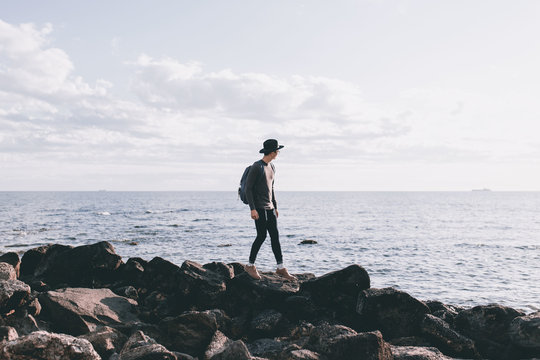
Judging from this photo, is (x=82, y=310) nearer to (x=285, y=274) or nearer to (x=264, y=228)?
(x=264, y=228)

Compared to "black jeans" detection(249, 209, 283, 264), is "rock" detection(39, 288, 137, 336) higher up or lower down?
lower down

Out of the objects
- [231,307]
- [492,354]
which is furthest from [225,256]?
[492,354]

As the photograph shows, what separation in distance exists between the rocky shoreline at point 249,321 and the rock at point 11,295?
2 cm

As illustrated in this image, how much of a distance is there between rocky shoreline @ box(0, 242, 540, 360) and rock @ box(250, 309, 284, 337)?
0.02 meters

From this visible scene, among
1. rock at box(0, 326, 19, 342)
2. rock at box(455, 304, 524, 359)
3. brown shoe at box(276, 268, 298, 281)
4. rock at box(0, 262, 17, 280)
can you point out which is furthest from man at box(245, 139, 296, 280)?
rock at box(0, 262, 17, 280)

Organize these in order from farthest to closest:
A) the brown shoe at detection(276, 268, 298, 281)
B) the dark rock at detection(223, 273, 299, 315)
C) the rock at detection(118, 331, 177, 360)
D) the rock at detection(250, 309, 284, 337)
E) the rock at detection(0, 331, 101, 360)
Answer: the brown shoe at detection(276, 268, 298, 281) → the dark rock at detection(223, 273, 299, 315) → the rock at detection(250, 309, 284, 337) → the rock at detection(118, 331, 177, 360) → the rock at detection(0, 331, 101, 360)

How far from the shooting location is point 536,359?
653cm

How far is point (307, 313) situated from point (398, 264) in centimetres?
1616

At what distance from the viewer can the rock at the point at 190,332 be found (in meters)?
6.83

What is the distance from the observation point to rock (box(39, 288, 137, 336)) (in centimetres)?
729

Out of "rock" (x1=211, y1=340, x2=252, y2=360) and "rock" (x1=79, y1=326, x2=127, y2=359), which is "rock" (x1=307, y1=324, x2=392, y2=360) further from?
"rock" (x1=79, y1=326, x2=127, y2=359)

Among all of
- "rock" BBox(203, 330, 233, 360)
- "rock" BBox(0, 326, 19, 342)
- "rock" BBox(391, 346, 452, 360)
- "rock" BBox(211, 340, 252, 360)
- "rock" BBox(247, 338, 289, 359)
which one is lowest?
"rock" BBox(247, 338, 289, 359)

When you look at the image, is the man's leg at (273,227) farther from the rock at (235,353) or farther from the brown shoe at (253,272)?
the rock at (235,353)

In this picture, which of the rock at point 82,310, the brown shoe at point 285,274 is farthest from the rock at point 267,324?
the rock at point 82,310
